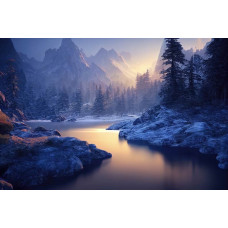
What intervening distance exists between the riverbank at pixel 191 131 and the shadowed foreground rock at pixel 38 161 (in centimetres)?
803

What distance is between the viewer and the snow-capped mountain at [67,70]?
100m

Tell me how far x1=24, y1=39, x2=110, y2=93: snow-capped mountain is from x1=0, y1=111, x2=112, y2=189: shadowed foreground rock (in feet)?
293

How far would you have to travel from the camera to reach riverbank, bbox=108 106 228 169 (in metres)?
12.9

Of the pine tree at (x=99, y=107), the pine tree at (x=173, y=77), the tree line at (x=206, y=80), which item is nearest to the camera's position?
the tree line at (x=206, y=80)

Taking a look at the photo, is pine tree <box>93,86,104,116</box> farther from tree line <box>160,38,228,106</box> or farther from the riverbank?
the riverbank

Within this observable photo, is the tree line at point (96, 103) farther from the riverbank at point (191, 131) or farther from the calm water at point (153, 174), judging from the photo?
the calm water at point (153, 174)

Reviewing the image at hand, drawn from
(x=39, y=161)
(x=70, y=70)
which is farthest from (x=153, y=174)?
(x=70, y=70)

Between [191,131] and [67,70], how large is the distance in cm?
10145

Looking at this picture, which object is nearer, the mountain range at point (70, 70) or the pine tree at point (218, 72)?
the pine tree at point (218, 72)

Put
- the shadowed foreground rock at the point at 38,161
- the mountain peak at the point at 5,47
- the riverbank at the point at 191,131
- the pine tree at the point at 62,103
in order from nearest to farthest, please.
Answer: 1. the shadowed foreground rock at the point at 38,161
2. the mountain peak at the point at 5,47
3. the riverbank at the point at 191,131
4. the pine tree at the point at 62,103

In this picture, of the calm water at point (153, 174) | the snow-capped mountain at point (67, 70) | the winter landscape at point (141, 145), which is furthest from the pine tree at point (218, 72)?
the snow-capped mountain at point (67, 70)

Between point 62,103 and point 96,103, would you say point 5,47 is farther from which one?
point 62,103
